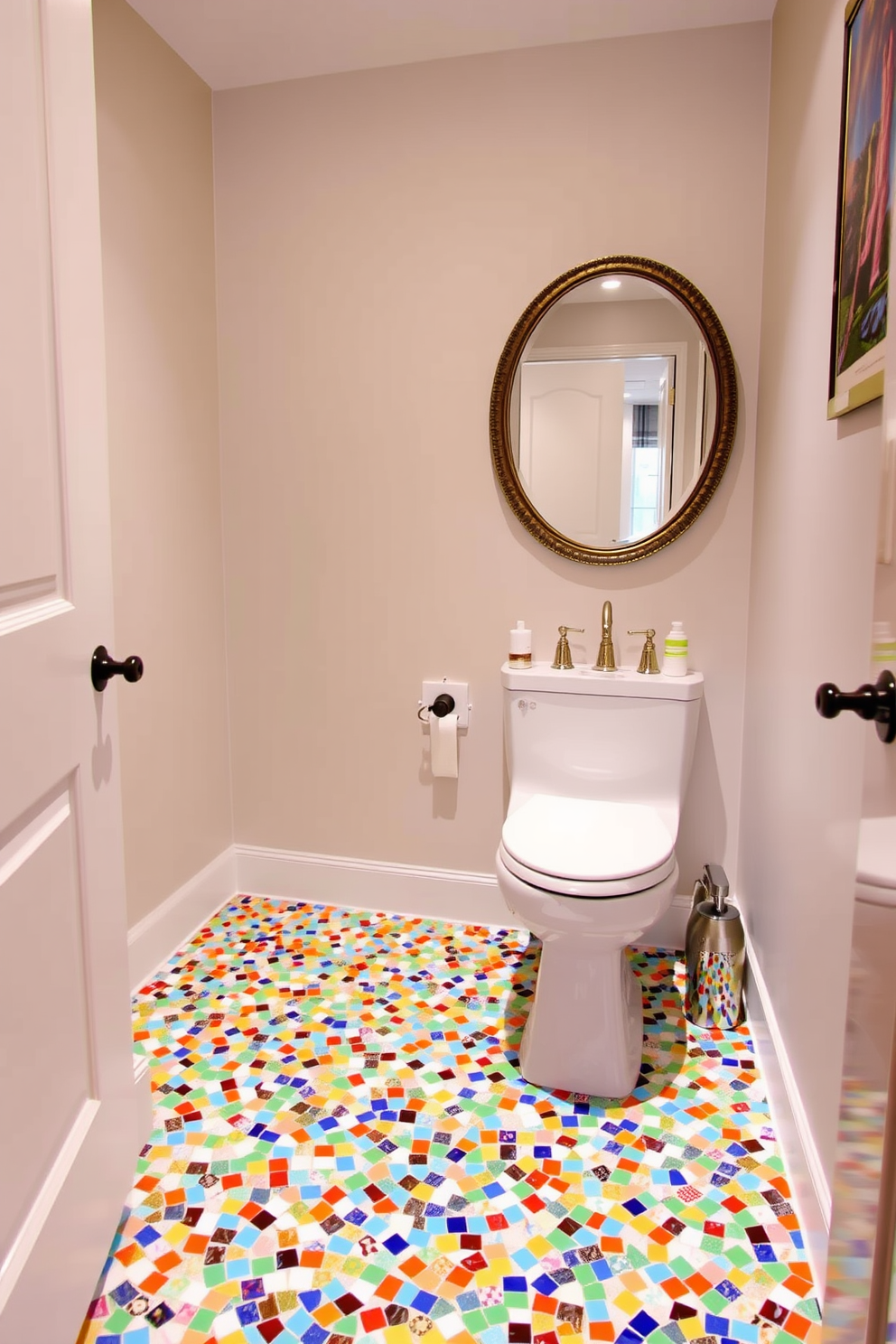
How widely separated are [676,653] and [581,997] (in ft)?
2.88

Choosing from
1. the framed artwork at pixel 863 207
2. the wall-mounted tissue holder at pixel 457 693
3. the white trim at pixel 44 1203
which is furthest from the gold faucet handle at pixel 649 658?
the white trim at pixel 44 1203

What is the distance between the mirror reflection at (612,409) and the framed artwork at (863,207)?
0.78 meters

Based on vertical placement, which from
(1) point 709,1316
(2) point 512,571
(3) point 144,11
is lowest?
(1) point 709,1316

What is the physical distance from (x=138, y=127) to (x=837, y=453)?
5.83 ft

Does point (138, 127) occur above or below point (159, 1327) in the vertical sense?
above

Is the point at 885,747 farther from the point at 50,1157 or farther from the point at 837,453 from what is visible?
the point at 50,1157

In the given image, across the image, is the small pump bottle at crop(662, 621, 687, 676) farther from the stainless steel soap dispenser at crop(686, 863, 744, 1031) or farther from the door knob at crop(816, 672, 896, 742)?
the door knob at crop(816, 672, 896, 742)

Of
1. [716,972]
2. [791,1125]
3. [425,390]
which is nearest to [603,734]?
[716,972]

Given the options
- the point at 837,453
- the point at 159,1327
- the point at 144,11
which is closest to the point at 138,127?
the point at 144,11

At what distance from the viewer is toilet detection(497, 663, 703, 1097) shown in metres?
1.71

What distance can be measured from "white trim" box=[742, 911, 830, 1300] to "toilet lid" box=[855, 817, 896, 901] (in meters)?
0.80

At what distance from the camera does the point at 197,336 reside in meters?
2.41

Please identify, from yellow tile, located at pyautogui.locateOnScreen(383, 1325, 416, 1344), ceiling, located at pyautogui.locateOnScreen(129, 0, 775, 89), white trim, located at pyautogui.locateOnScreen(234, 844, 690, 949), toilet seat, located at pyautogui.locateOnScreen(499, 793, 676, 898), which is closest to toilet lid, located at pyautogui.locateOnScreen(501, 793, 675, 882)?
toilet seat, located at pyautogui.locateOnScreen(499, 793, 676, 898)

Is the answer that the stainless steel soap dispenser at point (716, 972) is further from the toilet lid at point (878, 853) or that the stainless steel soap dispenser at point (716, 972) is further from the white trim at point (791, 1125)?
the toilet lid at point (878, 853)
